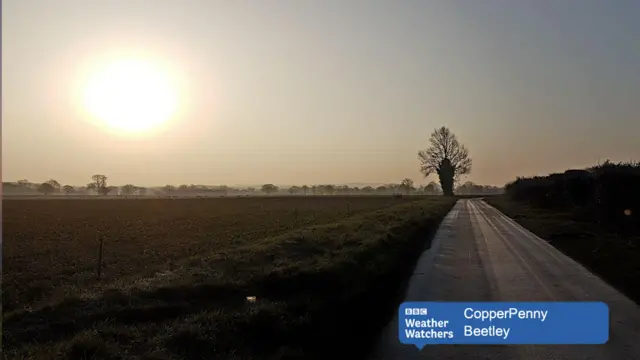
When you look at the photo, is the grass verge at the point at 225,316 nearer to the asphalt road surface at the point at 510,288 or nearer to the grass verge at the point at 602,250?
the asphalt road surface at the point at 510,288

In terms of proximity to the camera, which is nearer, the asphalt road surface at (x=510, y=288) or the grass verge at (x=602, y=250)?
the asphalt road surface at (x=510, y=288)

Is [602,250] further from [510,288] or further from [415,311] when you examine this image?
[415,311]

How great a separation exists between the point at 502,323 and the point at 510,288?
2.89m

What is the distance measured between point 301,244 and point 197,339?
983 cm

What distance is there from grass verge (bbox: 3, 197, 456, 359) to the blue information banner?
63 cm

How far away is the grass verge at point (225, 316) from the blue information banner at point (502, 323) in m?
0.63

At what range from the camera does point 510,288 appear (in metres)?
10.3

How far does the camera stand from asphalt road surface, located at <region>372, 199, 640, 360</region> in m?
6.54

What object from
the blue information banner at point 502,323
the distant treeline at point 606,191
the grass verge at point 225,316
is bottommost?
the blue information banner at point 502,323

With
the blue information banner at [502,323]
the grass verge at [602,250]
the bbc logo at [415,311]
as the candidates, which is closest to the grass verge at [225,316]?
the bbc logo at [415,311]

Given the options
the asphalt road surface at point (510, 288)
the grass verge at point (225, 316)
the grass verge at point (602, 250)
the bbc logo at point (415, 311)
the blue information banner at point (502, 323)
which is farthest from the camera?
the grass verge at point (602, 250)

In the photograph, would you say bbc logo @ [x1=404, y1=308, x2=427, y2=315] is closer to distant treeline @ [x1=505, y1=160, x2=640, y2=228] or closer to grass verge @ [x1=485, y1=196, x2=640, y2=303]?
grass verge @ [x1=485, y1=196, x2=640, y2=303]

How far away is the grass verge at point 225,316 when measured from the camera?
6.01m

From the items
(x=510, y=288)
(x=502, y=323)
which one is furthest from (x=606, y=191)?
(x=502, y=323)
